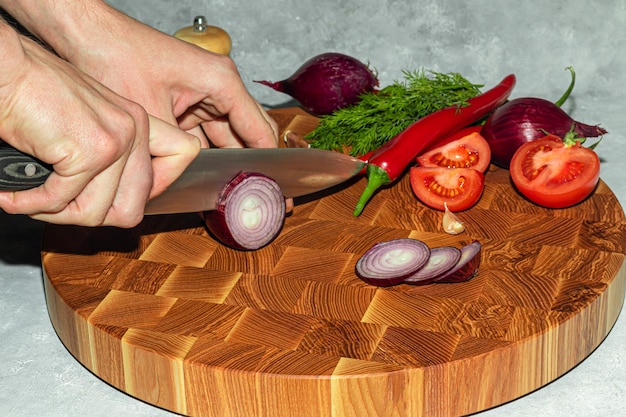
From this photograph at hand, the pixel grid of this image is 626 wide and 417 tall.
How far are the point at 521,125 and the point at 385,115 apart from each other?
15.7 inches

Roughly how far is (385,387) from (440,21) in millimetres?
2174

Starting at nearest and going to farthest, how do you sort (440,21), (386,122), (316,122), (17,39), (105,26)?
(17,39), (105,26), (386,122), (316,122), (440,21)

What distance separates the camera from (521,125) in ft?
9.53

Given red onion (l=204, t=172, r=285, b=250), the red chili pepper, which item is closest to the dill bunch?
the red chili pepper

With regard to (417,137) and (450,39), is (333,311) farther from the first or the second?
(450,39)

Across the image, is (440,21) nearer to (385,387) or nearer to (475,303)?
(475,303)

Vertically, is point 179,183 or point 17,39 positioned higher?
point 17,39

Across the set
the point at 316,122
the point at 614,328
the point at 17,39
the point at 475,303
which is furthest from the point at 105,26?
the point at 614,328

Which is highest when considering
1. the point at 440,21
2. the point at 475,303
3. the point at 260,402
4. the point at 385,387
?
the point at 440,21

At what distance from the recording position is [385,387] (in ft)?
7.27

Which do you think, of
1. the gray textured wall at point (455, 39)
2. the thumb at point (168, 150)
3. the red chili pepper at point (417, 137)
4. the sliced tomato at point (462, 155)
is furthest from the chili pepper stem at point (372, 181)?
the gray textured wall at point (455, 39)

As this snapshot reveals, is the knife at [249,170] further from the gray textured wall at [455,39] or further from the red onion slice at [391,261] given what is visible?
the gray textured wall at [455,39]

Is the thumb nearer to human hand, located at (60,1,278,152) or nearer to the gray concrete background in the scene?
human hand, located at (60,1,278,152)

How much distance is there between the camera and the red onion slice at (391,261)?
246 cm
